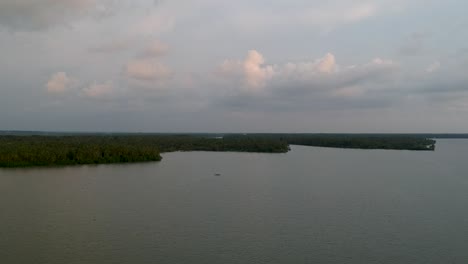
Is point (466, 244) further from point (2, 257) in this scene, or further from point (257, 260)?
point (2, 257)

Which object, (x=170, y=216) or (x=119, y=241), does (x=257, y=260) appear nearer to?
(x=119, y=241)

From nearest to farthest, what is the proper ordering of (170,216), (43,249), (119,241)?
(43,249)
(119,241)
(170,216)

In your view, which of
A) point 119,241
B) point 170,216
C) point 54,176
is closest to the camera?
point 119,241

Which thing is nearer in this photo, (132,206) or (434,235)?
(434,235)

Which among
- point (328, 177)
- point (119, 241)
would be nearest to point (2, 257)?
point (119, 241)

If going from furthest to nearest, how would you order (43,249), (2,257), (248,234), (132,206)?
1. (132,206)
2. (248,234)
3. (43,249)
4. (2,257)

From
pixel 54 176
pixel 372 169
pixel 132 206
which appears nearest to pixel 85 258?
pixel 132 206
